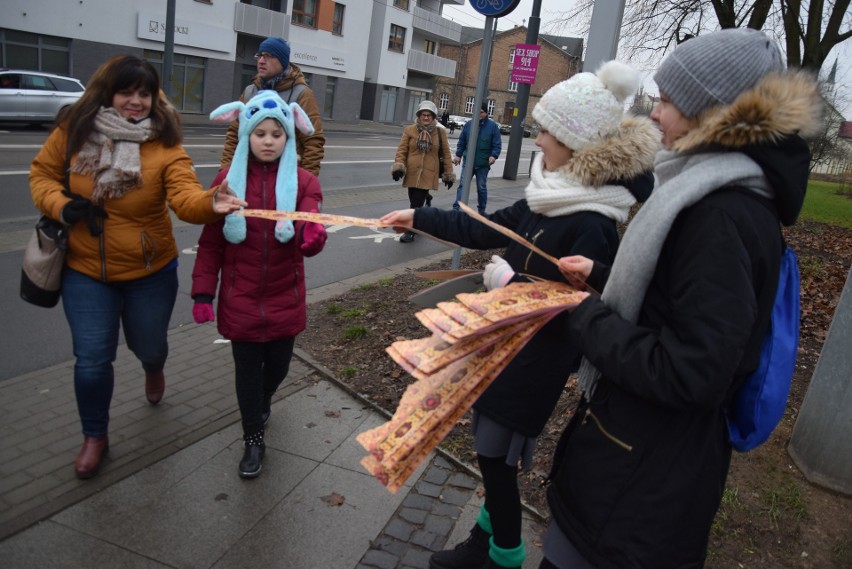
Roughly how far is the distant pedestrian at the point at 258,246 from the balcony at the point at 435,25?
1923 inches

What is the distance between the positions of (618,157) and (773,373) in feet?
3.11

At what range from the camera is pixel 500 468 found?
8.52 feet

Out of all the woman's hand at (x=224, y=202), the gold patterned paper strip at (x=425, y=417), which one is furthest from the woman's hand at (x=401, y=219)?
the gold patterned paper strip at (x=425, y=417)

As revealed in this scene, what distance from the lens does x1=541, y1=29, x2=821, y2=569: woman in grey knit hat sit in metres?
1.59

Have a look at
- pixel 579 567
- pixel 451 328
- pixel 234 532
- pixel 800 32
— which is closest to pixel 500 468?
pixel 579 567

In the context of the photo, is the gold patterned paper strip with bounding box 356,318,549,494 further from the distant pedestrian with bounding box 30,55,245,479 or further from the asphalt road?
the asphalt road

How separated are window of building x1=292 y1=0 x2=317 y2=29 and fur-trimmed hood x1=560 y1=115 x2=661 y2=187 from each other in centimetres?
3848

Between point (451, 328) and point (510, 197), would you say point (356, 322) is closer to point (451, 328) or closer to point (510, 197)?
point (451, 328)

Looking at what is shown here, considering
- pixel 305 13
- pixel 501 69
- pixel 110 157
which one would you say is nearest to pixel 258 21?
pixel 305 13

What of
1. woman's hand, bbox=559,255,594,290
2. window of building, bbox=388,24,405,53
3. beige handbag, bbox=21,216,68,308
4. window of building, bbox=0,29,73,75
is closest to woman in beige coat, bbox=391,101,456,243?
beige handbag, bbox=21,216,68,308

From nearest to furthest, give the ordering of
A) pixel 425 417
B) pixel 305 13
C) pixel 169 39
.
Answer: pixel 425 417
pixel 169 39
pixel 305 13

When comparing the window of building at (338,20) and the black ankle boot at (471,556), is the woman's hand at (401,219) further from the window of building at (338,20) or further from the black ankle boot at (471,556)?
the window of building at (338,20)

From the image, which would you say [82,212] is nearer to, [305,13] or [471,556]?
[471,556]

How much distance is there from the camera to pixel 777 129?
160cm
